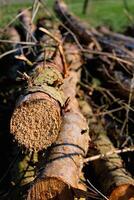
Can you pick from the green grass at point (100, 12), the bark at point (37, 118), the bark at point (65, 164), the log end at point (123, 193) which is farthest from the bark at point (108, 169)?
the green grass at point (100, 12)

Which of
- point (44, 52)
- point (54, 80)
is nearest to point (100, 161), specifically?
point (54, 80)

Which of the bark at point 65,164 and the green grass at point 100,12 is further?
the green grass at point 100,12

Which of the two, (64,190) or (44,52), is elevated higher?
(44,52)

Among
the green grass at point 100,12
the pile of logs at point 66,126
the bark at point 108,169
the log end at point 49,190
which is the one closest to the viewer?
the log end at point 49,190

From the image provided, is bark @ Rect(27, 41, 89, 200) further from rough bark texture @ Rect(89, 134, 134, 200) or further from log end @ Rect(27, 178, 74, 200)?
rough bark texture @ Rect(89, 134, 134, 200)

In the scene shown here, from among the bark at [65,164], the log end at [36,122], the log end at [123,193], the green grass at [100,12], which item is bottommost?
the log end at [123,193]

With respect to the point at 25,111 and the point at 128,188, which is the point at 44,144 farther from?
the point at 128,188

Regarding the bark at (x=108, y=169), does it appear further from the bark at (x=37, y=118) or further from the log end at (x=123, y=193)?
the bark at (x=37, y=118)

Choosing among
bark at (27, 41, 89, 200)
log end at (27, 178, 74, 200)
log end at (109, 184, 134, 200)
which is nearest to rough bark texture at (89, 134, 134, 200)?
log end at (109, 184, 134, 200)
